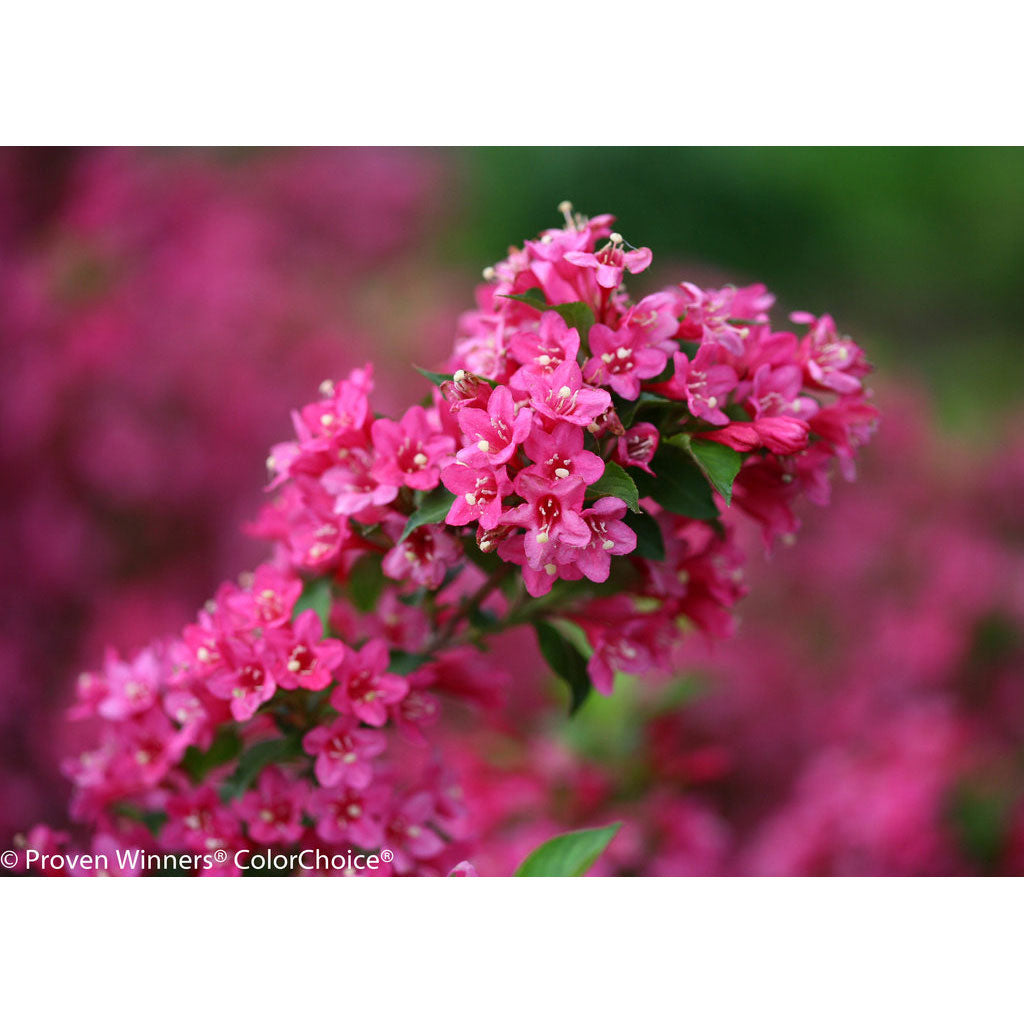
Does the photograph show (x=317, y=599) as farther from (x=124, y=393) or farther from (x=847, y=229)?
(x=847, y=229)

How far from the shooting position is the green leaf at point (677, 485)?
0.78 metres

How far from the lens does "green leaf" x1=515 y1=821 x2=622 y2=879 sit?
33.4 inches

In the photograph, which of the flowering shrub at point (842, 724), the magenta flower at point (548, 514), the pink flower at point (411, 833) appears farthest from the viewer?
the flowering shrub at point (842, 724)

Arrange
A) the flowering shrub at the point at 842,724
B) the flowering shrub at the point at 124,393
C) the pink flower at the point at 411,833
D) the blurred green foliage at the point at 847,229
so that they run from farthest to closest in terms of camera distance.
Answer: the blurred green foliage at the point at 847,229 → the flowering shrub at the point at 124,393 → the flowering shrub at the point at 842,724 → the pink flower at the point at 411,833

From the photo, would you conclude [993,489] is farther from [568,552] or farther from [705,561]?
[568,552]

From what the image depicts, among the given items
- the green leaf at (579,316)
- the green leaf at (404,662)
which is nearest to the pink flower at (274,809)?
the green leaf at (404,662)

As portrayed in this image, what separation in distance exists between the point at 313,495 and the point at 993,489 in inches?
72.4

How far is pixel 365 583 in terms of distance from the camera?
919 mm

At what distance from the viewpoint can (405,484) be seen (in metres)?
0.79

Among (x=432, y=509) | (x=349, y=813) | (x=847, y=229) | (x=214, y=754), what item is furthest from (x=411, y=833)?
(x=847, y=229)

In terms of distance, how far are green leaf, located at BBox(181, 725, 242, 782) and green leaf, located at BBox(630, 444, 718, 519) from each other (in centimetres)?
43

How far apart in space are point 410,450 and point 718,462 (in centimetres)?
24

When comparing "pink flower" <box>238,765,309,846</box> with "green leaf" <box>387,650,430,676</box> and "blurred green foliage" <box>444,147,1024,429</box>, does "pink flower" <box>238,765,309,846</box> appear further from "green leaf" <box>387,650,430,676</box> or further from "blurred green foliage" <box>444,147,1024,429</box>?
"blurred green foliage" <box>444,147,1024,429</box>

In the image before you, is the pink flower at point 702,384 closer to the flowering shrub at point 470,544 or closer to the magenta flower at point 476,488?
the flowering shrub at point 470,544
